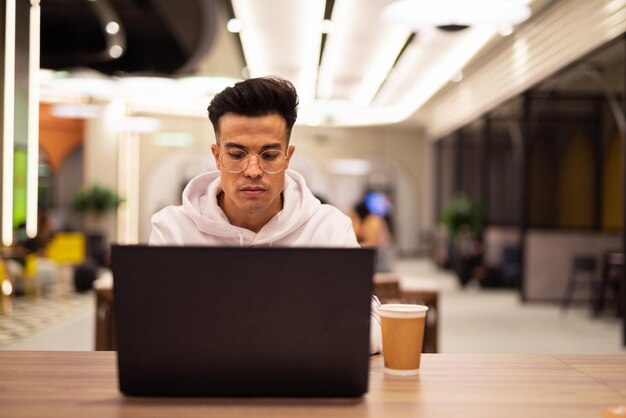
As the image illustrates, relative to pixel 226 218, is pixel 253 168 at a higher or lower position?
higher

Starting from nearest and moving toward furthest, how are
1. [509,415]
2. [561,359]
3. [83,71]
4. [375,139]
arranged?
[509,415]
[561,359]
[83,71]
[375,139]

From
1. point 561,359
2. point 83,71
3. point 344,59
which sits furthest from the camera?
point 83,71

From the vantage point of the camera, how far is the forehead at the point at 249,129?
6.73 ft

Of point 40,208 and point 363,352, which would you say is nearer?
point 363,352

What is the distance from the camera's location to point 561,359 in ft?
6.17

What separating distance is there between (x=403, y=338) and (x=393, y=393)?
0.68ft

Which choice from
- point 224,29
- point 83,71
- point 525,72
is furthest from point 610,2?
point 83,71

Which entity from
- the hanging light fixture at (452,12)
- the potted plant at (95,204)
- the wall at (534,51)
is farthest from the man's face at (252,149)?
the potted plant at (95,204)

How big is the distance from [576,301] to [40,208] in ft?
49.5

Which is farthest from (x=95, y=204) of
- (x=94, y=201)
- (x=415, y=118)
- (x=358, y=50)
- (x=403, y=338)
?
(x=403, y=338)

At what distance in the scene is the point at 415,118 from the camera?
2175 centimetres

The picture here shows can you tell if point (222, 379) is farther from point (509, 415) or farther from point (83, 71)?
point (83, 71)

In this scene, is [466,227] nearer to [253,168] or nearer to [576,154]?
[576,154]

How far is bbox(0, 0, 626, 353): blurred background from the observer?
28.7ft
